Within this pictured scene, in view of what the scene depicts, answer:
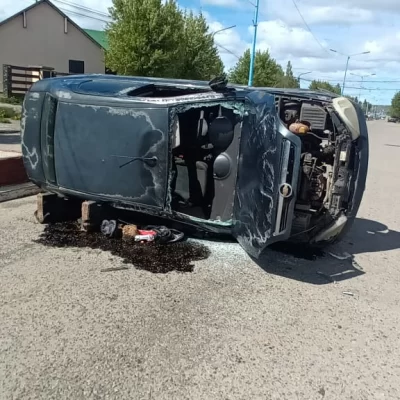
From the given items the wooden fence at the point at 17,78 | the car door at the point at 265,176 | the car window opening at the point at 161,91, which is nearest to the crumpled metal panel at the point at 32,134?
the car window opening at the point at 161,91

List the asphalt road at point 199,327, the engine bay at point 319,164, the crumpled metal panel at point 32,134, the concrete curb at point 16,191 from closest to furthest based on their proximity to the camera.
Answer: the asphalt road at point 199,327, the engine bay at point 319,164, the crumpled metal panel at point 32,134, the concrete curb at point 16,191

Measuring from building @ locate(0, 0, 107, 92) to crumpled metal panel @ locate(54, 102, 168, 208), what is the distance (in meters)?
32.1

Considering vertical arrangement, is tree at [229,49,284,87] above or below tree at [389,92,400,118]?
above

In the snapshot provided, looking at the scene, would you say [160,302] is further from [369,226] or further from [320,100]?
[369,226]

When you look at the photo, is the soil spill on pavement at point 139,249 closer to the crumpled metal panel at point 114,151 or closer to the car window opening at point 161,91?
the crumpled metal panel at point 114,151

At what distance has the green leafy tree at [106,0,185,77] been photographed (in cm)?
2442

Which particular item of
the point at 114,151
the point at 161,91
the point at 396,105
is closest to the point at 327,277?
the point at 114,151

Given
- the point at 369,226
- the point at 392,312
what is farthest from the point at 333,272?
the point at 369,226

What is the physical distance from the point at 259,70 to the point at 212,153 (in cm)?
3939

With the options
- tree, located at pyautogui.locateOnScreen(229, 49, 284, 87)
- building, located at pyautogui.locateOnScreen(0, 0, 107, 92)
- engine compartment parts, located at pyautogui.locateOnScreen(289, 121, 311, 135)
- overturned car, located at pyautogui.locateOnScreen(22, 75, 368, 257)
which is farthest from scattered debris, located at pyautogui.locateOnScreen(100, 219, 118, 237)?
tree, located at pyautogui.locateOnScreen(229, 49, 284, 87)

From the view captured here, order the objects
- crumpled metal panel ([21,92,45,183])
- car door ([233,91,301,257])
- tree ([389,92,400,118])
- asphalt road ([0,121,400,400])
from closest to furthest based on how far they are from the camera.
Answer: asphalt road ([0,121,400,400])
car door ([233,91,301,257])
crumpled metal panel ([21,92,45,183])
tree ([389,92,400,118])

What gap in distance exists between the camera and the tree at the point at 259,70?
4169 cm

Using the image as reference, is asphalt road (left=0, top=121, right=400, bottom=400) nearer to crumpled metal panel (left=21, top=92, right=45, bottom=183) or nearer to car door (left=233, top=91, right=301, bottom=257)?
car door (left=233, top=91, right=301, bottom=257)

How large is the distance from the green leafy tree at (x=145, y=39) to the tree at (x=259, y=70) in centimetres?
1680
